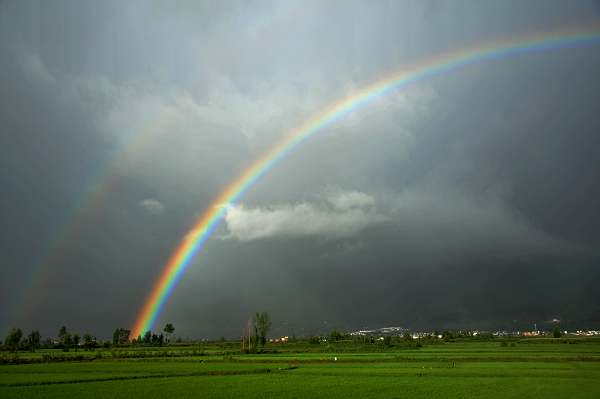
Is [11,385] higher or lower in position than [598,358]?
higher

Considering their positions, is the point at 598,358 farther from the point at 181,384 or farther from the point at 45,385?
the point at 45,385

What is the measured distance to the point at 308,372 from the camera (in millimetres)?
51062

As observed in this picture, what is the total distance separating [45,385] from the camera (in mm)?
39906

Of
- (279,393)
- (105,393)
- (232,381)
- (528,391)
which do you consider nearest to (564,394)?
(528,391)

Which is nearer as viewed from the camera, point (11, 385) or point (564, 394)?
point (564, 394)

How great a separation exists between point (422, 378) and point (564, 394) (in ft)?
46.0

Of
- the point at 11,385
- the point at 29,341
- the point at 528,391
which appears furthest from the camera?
the point at 29,341

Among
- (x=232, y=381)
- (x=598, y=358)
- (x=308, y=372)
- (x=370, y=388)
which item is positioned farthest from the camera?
Result: (x=598, y=358)

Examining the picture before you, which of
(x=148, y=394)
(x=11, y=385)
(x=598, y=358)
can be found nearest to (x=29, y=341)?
(x=11, y=385)

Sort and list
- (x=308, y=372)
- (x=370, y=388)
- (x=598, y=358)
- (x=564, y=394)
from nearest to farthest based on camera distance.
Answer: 1. (x=564, y=394)
2. (x=370, y=388)
3. (x=308, y=372)
4. (x=598, y=358)

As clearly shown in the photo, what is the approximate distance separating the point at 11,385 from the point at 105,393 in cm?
1177

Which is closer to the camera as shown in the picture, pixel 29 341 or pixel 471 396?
pixel 471 396

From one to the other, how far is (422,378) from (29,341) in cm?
18114

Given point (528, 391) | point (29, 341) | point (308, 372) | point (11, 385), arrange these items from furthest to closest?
1. point (29, 341)
2. point (308, 372)
3. point (11, 385)
4. point (528, 391)
